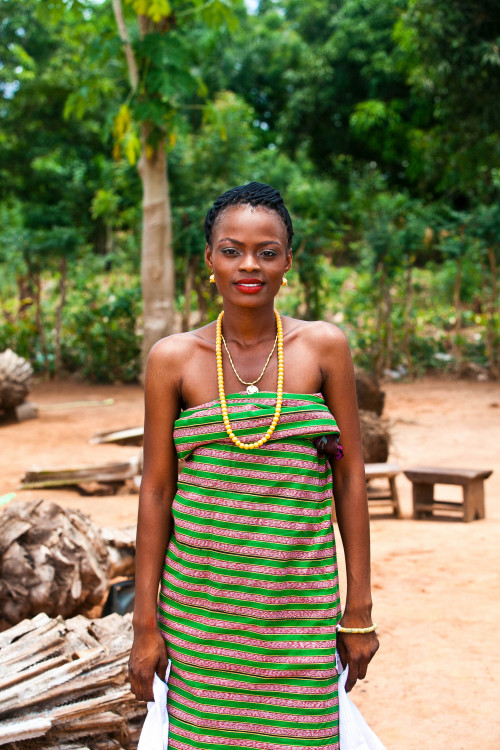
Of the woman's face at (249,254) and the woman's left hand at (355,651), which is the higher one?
the woman's face at (249,254)

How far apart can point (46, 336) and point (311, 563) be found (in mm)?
12728

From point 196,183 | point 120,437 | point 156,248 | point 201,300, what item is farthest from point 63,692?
point 196,183

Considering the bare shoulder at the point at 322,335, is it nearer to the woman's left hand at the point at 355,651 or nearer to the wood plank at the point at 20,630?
the woman's left hand at the point at 355,651

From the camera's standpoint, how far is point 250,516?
1507 mm

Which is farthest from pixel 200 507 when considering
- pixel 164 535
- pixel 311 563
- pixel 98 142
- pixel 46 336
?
pixel 98 142

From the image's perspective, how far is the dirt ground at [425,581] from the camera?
9.29ft

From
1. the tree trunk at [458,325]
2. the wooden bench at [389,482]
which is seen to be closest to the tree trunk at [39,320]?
the tree trunk at [458,325]

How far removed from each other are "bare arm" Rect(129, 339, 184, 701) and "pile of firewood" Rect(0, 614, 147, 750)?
0.72 metres

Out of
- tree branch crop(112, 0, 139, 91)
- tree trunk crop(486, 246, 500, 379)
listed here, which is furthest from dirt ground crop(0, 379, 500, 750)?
tree branch crop(112, 0, 139, 91)

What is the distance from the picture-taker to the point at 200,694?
1.54 m

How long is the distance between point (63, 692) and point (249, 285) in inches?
58.1

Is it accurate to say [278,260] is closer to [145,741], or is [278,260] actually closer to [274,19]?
[145,741]

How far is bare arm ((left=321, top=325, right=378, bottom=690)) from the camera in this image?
1589 mm

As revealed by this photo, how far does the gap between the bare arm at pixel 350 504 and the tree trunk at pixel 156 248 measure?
333 inches
